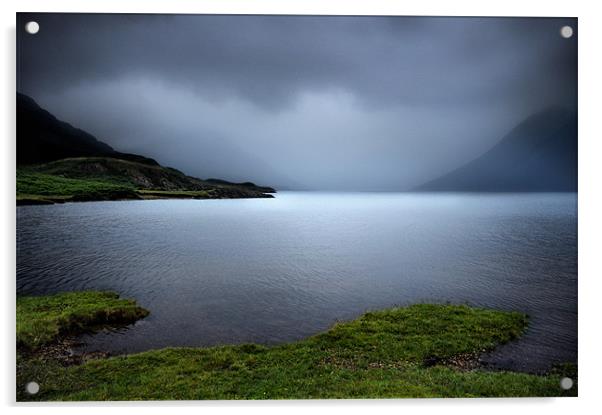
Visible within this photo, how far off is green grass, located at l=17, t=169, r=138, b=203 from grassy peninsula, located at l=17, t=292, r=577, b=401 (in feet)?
8.76

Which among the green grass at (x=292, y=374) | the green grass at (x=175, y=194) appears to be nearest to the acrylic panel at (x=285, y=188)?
the green grass at (x=292, y=374)

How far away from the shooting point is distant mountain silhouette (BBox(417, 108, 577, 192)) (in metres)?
7.65

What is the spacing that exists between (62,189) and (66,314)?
3.79 m

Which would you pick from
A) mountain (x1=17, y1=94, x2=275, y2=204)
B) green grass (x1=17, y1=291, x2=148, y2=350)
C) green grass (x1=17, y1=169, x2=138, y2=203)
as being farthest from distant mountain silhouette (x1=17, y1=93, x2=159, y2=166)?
green grass (x1=17, y1=291, x2=148, y2=350)

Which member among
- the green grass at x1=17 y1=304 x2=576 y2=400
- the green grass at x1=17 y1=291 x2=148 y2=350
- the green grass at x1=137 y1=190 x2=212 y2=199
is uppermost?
the green grass at x1=137 y1=190 x2=212 y2=199

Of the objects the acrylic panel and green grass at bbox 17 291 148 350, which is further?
green grass at bbox 17 291 148 350

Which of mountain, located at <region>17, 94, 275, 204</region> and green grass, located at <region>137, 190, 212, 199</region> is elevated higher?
mountain, located at <region>17, 94, 275, 204</region>

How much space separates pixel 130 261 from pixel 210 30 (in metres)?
6.98

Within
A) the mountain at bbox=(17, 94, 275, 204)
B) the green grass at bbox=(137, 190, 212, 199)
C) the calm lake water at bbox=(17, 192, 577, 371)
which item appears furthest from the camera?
the green grass at bbox=(137, 190, 212, 199)

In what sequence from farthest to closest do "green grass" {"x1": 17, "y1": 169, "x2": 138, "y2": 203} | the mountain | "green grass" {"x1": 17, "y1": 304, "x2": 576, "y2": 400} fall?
"green grass" {"x1": 17, "y1": 169, "x2": 138, "y2": 203}, the mountain, "green grass" {"x1": 17, "y1": 304, "x2": 576, "y2": 400}

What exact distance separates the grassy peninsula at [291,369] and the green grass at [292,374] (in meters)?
0.02

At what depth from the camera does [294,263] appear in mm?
10250

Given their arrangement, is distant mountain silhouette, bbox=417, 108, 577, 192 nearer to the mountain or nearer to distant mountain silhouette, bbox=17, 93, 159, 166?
the mountain
